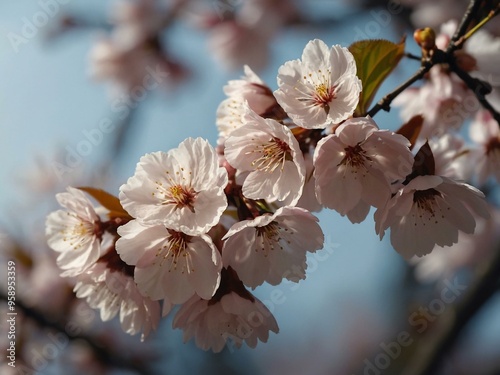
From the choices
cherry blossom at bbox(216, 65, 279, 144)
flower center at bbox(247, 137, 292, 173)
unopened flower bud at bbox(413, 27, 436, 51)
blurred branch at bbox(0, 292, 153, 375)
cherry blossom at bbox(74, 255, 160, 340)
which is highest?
unopened flower bud at bbox(413, 27, 436, 51)

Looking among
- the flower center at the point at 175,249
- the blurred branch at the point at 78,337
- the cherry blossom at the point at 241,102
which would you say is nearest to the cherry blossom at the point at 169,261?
the flower center at the point at 175,249

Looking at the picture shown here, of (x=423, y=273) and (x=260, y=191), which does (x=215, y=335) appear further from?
(x=423, y=273)

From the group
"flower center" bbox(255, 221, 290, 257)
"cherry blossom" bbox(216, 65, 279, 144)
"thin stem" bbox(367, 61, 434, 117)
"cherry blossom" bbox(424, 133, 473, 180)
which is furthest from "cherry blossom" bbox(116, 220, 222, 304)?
"cherry blossom" bbox(424, 133, 473, 180)

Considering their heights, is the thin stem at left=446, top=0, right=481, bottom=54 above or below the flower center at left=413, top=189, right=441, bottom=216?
above

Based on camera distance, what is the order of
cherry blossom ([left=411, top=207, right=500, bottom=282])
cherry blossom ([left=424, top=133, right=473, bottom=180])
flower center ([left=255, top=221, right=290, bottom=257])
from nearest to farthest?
flower center ([left=255, top=221, right=290, bottom=257]) < cherry blossom ([left=424, top=133, right=473, bottom=180]) < cherry blossom ([left=411, top=207, right=500, bottom=282])

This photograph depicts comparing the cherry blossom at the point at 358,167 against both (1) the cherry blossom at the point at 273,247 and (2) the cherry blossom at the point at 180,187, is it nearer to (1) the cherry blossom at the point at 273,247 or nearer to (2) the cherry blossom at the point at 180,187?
(1) the cherry blossom at the point at 273,247

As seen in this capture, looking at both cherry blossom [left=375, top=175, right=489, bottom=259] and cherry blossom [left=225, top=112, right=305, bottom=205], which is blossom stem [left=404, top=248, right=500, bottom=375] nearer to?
cherry blossom [left=375, top=175, right=489, bottom=259]
